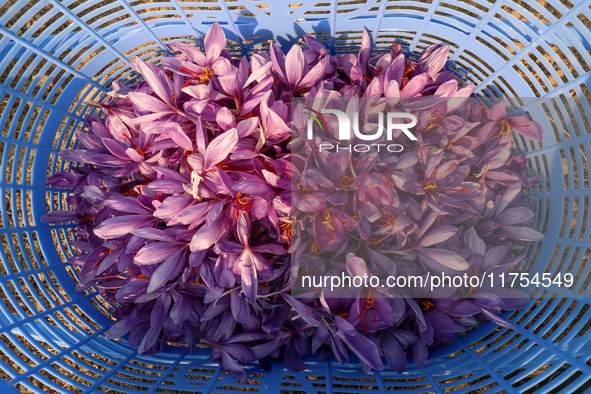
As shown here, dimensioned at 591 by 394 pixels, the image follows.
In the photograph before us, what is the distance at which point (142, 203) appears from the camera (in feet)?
2.35

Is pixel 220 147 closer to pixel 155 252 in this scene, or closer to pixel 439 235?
pixel 155 252

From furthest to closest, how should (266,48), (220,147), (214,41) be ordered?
(266,48)
(214,41)
(220,147)

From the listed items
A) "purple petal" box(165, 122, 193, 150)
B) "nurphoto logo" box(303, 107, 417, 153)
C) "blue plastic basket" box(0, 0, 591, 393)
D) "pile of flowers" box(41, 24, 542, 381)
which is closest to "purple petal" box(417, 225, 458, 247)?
"pile of flowers" box(41, 24, 542, 381)

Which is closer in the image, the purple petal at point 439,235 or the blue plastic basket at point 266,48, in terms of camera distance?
the purple petal at point 439,235

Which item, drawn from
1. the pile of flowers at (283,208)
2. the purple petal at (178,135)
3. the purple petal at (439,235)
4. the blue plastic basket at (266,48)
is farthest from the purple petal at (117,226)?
the purple petal at (439,235)

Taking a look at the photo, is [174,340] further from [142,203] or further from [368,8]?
[368,8]

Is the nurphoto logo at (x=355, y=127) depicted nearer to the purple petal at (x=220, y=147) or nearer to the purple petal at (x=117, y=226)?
the purple petal at (x=220, y=147)

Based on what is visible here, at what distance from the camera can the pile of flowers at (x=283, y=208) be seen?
651mm

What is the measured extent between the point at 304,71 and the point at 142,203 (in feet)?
1.36

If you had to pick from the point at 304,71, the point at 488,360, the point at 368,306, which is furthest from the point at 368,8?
the point at 488,360

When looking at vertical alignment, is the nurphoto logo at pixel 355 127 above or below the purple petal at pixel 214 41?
below

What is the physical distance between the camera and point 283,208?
2.10 feet

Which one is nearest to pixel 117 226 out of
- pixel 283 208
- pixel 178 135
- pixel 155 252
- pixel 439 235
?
pixel 155 252

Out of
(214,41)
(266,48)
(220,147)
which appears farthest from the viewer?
(266,48)
